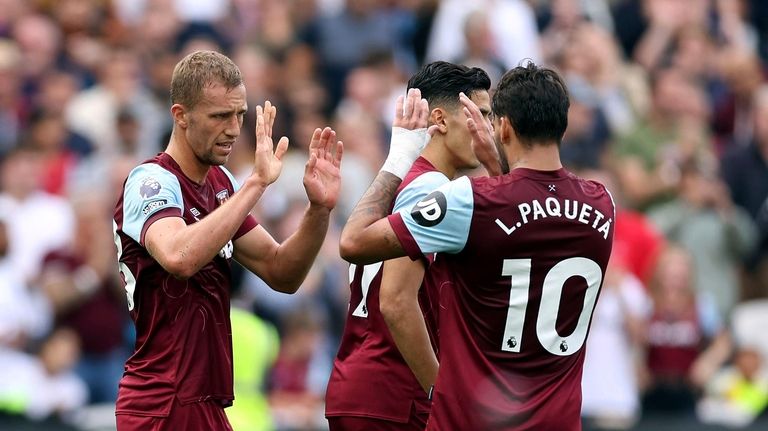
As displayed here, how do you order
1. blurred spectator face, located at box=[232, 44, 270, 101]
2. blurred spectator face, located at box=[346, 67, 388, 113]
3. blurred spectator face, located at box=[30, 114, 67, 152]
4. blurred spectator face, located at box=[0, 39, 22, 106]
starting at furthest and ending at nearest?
1. blurred spectator face, located at box=[346, 67, 388, 113]
2. blurred spectator face, located at box=[232, 44, 270, 101]
3. blurred spectator face, located at box=[0, 39, 22, 106]
4. blurred spectator face, located at box=[30, 114, 67, 152]

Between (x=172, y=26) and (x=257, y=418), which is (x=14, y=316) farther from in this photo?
(x=172, y=26)

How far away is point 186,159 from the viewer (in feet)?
24.7

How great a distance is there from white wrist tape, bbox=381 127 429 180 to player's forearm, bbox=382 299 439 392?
0.67m

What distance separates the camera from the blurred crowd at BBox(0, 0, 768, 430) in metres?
12.7

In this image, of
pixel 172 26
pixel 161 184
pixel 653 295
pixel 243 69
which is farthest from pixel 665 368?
pixel 161 184

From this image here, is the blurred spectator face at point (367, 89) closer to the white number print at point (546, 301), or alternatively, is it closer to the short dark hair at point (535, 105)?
the short dark hair at point (535, 105)

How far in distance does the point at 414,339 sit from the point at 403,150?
0.93 m

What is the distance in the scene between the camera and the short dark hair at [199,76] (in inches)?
292

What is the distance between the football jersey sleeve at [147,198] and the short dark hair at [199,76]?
0.36 metres

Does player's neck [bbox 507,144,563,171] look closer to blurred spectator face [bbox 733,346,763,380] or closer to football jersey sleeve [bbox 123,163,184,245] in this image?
football jersey sleeve [bbox 123,163,184,245]

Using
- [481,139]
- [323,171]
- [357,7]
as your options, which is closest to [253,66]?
[357,7]

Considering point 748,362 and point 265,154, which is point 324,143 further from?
point 748,362

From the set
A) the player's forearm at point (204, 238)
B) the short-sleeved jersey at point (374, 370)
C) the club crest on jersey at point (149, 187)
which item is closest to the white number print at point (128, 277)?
the club crest on jersey at point (149, 187)

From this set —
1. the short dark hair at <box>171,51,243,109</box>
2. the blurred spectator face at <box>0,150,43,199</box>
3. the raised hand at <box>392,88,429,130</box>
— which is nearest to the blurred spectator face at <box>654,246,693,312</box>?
the blurred spectator face at <box>0,150,43,199</box>
